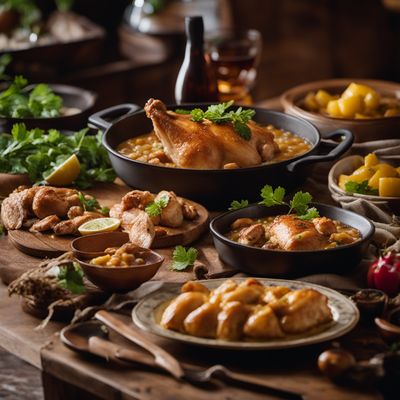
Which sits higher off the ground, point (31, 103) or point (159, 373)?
point (31, 103)

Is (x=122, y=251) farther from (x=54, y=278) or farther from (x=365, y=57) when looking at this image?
(x=365, y=57)

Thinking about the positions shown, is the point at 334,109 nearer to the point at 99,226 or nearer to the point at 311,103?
the point at 311,103

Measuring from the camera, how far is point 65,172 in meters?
3.38

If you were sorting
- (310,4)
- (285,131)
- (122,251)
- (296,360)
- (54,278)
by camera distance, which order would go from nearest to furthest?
(296,360) < (54,278) < (122,251) < (285,131) < (310,4)

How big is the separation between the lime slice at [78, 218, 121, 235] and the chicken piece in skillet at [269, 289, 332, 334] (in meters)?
0.85

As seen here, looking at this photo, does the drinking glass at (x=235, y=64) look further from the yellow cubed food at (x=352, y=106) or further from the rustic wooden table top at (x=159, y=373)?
the rustic wooden table top at (x=159, y=373)

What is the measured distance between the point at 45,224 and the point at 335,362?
1.29 meters

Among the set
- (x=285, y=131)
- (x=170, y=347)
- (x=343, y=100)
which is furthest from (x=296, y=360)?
(x=343, y=100)

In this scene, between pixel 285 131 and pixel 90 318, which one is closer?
pixel 90 318

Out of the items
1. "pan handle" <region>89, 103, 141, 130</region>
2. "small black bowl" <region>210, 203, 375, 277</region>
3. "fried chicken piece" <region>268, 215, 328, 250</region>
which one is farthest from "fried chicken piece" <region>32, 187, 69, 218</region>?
"fried chicken piece" <region>268, 215, 328, 250</region>

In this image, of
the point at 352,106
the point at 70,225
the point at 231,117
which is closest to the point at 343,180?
the point at 231,117

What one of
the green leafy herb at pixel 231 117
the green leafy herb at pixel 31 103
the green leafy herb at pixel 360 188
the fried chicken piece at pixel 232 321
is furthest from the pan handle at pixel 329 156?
the green leafy herb at pixel 31 103

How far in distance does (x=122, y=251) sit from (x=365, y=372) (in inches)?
34.4

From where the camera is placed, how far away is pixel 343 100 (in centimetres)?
380
